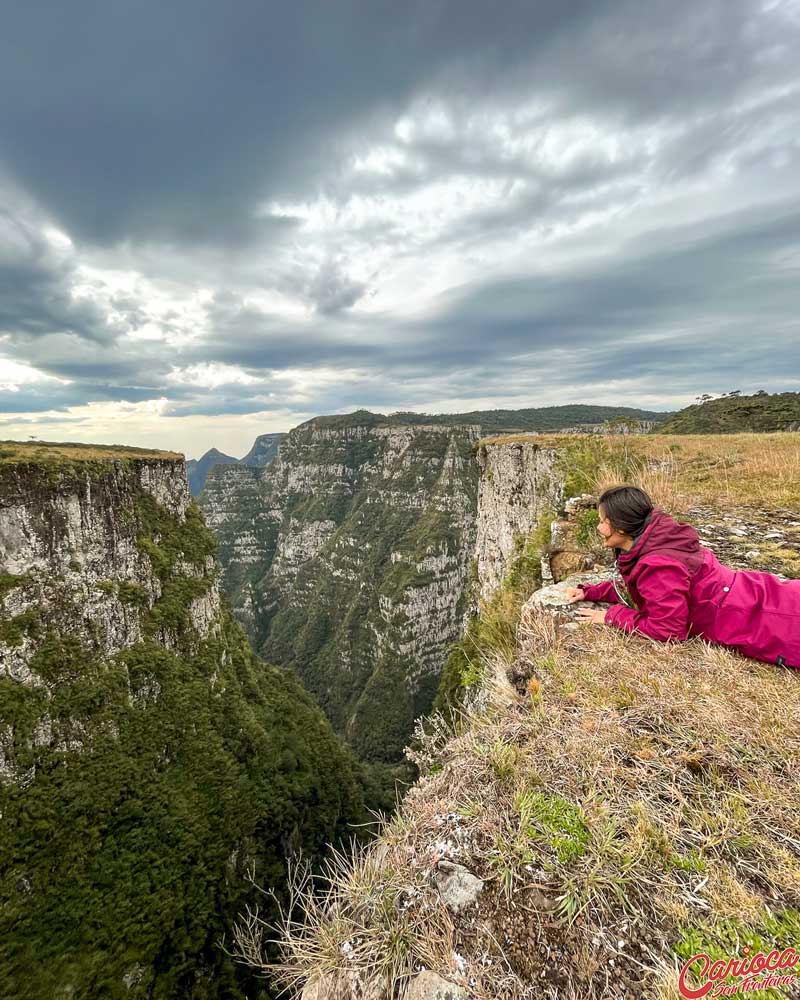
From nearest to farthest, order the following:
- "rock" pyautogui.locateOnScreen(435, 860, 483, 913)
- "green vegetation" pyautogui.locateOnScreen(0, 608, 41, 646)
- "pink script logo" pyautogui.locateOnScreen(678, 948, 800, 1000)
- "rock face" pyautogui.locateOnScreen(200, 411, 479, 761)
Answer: "pink script logo" pyautogui.locateOnScreen(678, 948, 800, 1000) < "rock" pyautogui.locateOnScreen(435, 860, 483, 913) < "green vegetation" pyautogui.locateOnScreen(0, 608, 41, 646) < "rock face" pyautogui.locateOnScreen(200, 411, 479, 761)

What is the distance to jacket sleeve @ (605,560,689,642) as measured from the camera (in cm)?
333

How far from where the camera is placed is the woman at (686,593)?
3098 millimetres

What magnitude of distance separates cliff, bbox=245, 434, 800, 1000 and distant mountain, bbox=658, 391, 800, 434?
41.6 metres

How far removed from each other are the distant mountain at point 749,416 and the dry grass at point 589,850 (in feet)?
137

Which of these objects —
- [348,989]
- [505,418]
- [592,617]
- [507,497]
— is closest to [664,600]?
[592,617]

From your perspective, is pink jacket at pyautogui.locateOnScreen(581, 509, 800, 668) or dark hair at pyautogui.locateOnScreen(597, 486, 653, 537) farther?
dark hair at pyautogui.locateOnScreen(597, 486, 653, 537)

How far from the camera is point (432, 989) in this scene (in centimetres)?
154

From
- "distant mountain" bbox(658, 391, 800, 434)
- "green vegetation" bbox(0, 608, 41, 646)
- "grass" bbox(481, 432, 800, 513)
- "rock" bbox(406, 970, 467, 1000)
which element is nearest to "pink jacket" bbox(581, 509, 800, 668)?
"rock" bbox(406, 970, 467, 1000)

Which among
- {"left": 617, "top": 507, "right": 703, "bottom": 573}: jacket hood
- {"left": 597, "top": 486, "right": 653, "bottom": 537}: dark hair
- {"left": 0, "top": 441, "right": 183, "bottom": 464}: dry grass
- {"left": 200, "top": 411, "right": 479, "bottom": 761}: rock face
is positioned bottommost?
{"left": 200, "top": 411, "right": 479, "bottom": 761}: rock face

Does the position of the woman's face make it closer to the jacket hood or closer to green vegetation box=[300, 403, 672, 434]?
the jacket hood

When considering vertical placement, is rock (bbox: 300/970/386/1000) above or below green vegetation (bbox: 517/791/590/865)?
below

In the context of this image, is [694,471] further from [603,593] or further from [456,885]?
[456,885]

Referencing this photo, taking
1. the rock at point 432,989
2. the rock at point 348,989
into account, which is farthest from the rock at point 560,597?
the rock at point 348,989

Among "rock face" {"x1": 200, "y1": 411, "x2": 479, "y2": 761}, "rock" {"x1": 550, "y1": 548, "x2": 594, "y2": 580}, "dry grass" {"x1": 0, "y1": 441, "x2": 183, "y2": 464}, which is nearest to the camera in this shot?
"rock" {"x1": 550, "y1": 548, "x2": 594, "y2": 580}
